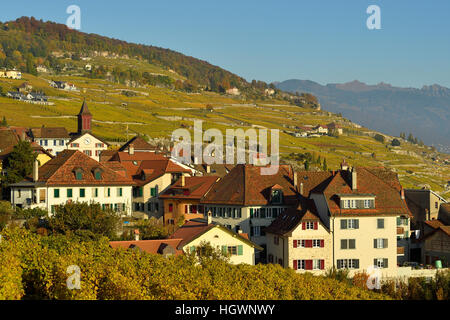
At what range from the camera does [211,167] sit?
111562 mm

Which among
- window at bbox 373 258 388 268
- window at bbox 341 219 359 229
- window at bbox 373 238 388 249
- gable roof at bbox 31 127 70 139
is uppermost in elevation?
gable roof at bbox 31 127 70 139

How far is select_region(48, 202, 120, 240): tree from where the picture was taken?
213 ft

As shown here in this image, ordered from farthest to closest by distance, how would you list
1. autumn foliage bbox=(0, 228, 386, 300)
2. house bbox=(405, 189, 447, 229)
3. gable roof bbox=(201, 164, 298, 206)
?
house bbox=(405, 189, 447, 229)
gable roof bbox=(201, 164, 298, 206)
autumn foliage bbox=(0, 228, 386, 300)

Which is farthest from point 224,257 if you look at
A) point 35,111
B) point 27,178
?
point 35,111

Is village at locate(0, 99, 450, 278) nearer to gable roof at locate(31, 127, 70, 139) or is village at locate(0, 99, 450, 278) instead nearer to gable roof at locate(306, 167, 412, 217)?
gable roof at locate(306, 167, 412, 217)

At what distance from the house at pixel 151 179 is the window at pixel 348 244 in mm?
26844

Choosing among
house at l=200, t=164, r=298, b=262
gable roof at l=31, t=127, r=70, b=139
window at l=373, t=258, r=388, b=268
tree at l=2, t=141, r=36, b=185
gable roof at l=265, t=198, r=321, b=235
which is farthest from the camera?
gable roof at l=31, t=127, r=70, b=139

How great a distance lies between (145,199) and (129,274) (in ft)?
159

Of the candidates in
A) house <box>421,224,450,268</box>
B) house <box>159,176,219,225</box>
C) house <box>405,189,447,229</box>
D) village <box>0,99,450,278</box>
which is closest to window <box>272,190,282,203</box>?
village <box>0,99,450,278</box>

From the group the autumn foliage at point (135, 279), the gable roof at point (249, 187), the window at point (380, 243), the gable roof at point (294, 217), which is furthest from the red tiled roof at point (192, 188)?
the autumn foliage at point (135, 279)

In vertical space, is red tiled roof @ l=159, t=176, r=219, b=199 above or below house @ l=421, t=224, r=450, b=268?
above

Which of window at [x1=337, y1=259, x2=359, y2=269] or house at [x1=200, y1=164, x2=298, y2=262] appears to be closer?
window at [x1=337, y1=259, x2=359, y2=269]

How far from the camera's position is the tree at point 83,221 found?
213 feet
